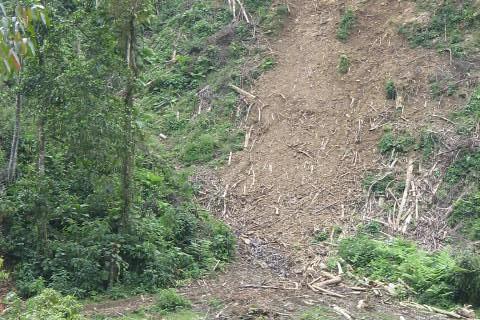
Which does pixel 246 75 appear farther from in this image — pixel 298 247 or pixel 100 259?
pixel 100 259

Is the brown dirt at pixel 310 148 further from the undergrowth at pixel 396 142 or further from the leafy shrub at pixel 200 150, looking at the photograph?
the leafy shrub at pixel 200 150

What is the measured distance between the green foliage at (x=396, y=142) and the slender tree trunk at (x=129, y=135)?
22.7 ft

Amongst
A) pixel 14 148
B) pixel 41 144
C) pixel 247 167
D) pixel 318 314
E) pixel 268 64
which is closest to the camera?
pixel 318 314

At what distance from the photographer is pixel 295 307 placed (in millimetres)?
8984

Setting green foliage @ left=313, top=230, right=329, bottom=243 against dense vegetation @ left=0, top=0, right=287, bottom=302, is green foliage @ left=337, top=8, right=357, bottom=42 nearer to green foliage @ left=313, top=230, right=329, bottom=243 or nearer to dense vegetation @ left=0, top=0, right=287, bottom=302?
green foliage @ left=313, top=230, right=329, bottom=243

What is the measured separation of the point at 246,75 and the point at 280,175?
4956mm

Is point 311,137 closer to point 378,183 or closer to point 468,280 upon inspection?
point 378,183

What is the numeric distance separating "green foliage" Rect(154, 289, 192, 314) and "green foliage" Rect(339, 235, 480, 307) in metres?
Result: 3.41

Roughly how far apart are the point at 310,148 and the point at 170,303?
812 cm

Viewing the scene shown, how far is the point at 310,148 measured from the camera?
52.7 feet

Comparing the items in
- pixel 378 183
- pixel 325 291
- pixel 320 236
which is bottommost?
pixel 325 291

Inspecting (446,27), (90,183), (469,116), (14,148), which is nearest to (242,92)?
(446,27)

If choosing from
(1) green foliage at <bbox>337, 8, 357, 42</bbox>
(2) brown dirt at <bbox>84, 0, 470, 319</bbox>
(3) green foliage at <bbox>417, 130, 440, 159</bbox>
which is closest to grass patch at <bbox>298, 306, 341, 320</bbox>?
(2) brown dirt at <bbox>84, 0, 470, 319</bbox>

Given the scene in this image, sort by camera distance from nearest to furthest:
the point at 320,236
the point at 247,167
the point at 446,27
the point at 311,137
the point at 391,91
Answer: the point at 320,236, the point at 247,167, the point at 391,91, the point at 311,137, the point at 446,27
